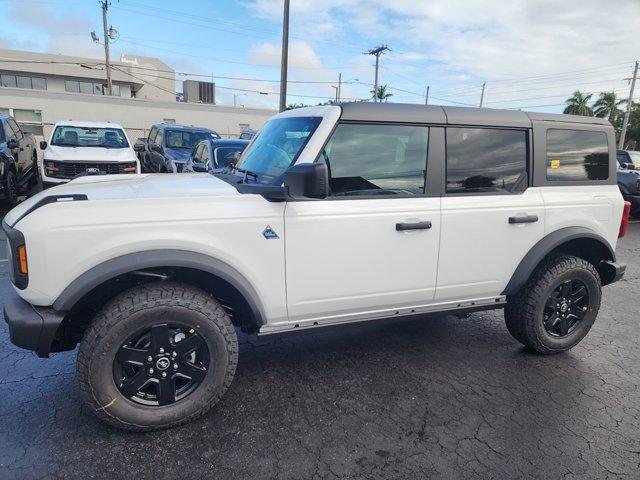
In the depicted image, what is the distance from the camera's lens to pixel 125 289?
8.82 feet

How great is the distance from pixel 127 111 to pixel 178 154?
22.9 metres

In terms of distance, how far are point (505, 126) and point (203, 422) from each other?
303 cm

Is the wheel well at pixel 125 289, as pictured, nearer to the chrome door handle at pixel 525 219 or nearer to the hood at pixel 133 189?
the hood at pixel 133 189

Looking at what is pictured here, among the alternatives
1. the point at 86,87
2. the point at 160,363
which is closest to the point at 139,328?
the point at 160,363

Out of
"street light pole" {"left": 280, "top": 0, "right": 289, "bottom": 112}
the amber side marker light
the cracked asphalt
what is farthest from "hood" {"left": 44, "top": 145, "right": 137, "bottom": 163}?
"street light pole" {"left": 280, "top": 0, "right": 289, "bottom": 112}

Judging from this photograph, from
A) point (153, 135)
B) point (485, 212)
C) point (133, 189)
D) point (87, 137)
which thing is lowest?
point (485, 212)

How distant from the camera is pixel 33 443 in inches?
99.6

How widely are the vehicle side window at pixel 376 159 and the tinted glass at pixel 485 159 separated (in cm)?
26

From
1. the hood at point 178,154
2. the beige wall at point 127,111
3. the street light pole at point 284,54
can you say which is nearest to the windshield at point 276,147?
the hood at point 178,154

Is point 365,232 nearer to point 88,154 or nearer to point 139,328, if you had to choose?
point 139,328

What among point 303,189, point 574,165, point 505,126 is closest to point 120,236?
point 303,189

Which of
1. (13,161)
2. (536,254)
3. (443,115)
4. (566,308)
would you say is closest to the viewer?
(443,115)

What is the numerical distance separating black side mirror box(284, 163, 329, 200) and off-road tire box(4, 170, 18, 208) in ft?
28.1

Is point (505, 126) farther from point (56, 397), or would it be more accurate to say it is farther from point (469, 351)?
point (56, 397)
